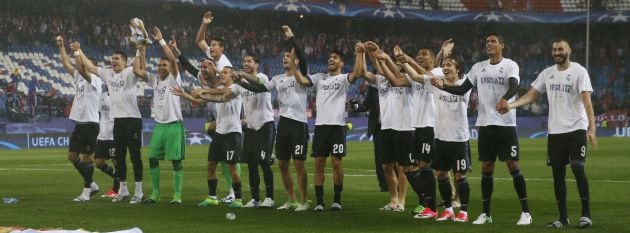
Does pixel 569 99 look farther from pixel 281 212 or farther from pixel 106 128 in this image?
pixel 106 128

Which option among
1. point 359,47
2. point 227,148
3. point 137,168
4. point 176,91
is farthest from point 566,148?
point 137,168

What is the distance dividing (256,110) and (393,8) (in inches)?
1590

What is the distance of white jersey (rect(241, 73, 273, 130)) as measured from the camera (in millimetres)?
16797

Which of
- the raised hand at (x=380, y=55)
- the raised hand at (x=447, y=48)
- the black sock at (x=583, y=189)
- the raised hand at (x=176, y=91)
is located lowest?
the black sock at (x=583, y=189)

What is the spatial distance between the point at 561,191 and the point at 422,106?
9.48 ft

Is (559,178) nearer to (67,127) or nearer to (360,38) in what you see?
(67,127)

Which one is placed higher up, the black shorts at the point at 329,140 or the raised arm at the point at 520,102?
the raised arm at the point at 520,102

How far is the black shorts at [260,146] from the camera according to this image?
1667cm

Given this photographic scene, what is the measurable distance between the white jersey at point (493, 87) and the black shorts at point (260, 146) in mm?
3833

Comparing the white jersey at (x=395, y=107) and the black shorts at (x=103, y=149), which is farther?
the black shorts at (x=103, y=149)

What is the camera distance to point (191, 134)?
144 ft

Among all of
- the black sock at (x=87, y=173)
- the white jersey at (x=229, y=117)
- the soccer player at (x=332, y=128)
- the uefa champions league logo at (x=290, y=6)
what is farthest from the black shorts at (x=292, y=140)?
the uefa champions league logo at (x=290, y=6)

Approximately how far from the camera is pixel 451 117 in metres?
14.5

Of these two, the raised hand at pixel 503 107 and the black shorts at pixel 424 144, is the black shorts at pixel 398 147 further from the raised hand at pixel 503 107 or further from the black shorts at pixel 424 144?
the raised hand at pixel 503 107
